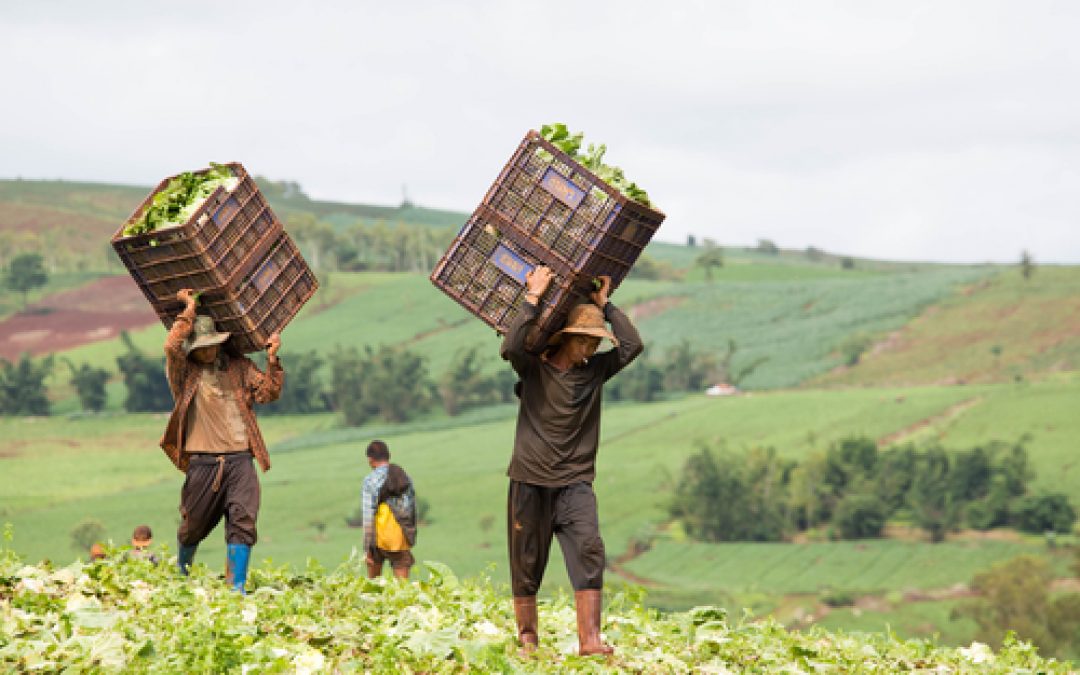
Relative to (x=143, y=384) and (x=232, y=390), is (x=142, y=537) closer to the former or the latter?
(x=232, y=390)

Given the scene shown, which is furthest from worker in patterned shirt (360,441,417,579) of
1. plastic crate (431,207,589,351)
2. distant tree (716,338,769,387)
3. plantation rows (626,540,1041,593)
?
distant tree (716,338,769,387)

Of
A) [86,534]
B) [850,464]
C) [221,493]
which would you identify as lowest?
[86,534]

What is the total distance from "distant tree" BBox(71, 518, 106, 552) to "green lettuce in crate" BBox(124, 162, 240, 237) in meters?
53.7

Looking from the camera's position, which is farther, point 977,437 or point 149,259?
point 977,437

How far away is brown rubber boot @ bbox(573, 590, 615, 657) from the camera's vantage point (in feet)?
29.8

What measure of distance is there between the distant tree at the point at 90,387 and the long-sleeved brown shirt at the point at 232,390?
263ft

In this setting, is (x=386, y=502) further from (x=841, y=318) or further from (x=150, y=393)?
(x=841, y=318)

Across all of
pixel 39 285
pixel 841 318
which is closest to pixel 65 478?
pixel 39 285

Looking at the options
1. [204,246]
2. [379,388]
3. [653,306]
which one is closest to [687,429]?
[379,388]

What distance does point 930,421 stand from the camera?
82.1 meters

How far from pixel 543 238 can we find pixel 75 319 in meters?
95.5

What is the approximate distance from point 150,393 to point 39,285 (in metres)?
19.5

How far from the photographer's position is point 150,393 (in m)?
88.8

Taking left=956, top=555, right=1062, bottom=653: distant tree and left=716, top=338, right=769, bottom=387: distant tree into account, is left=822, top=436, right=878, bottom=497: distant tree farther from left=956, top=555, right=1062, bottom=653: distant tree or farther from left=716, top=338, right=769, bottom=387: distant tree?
left=716, top=338, right=769, bottom=387: distant tree
